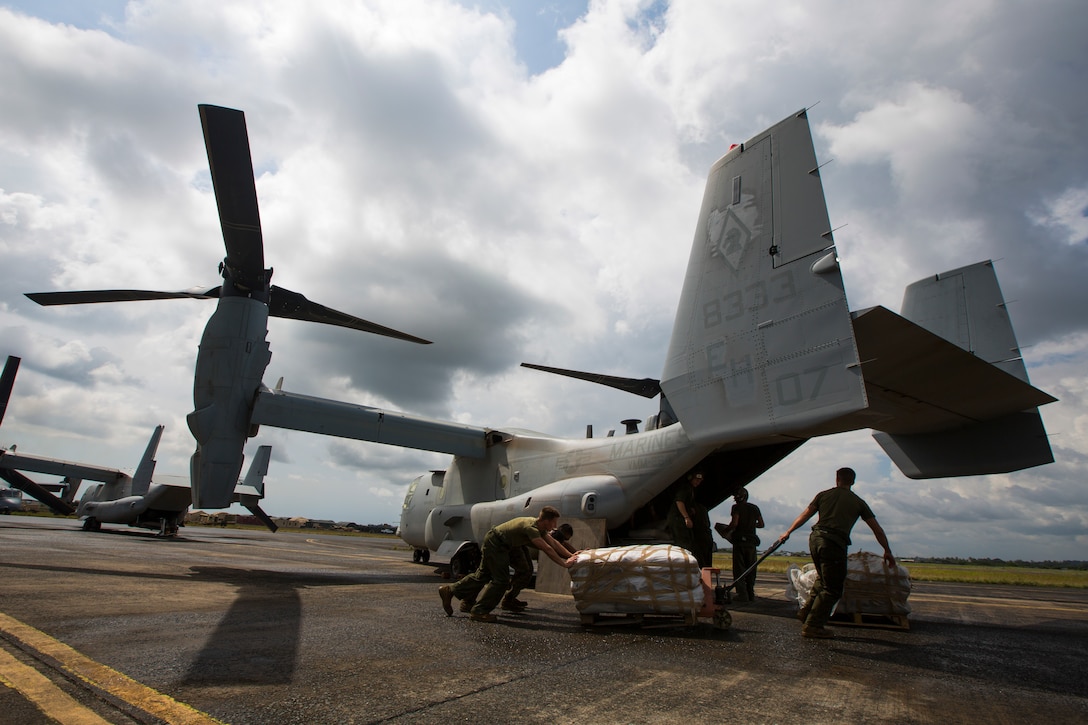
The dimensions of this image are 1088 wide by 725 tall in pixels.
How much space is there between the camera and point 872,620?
7262 mm

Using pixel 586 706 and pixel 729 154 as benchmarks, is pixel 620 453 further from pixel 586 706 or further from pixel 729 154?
pixel 586 706

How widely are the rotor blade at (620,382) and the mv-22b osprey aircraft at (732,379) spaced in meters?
0.05

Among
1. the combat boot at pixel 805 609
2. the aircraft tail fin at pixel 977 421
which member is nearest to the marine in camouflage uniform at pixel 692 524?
the combat boot at pixel 805 609

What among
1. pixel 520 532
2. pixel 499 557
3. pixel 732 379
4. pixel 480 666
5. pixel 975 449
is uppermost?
pixel 732 379

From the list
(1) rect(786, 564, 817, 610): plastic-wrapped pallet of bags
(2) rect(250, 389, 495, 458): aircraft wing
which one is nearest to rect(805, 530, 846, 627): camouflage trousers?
(1) rect(786, 564, 817, 610): plastic-wrapped pallet of bags

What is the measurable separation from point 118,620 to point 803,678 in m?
5.99

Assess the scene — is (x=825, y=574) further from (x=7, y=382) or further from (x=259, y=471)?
(x=259, y=471)

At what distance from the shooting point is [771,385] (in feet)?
23.6

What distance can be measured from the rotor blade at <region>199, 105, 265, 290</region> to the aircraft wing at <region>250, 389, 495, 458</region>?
2.56m

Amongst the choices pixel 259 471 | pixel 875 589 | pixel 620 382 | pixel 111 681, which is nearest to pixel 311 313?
pixel 620 382

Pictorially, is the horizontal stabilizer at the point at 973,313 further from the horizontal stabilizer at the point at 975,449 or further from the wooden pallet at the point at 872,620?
the wooden pallet at the point at 872,620

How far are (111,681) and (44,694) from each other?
1.07 ft

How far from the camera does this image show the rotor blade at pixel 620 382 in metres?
13.7

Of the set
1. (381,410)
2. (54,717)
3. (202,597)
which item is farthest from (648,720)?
(381,410)
